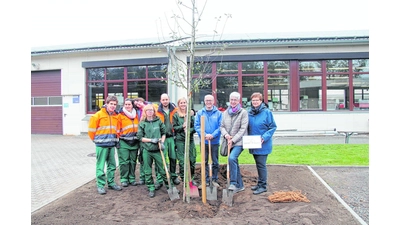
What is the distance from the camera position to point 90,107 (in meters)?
14.8

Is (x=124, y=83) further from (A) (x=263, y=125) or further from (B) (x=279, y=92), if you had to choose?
(A) (x=263, y=125)

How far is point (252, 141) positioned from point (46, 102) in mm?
14414

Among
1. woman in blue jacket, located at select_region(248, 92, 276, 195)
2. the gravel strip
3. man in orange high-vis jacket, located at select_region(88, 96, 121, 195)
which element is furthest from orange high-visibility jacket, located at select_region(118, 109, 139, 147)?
the gravel strip

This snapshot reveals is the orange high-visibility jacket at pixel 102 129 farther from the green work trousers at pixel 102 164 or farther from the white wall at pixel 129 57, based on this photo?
the white wall at pixel 129 57

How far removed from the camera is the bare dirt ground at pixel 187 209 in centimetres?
383

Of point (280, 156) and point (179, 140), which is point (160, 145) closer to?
point (179, 140)

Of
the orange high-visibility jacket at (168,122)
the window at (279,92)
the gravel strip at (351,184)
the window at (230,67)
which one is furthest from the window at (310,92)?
the orange high-visibility jacket at (168,122)

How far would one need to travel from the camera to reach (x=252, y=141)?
184 inches

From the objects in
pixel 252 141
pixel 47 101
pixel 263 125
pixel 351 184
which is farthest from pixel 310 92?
pixel 47 101

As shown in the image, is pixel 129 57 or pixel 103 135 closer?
pixel 103 135

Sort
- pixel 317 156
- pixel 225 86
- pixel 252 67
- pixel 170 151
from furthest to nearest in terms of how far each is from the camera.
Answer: pixel 225 86 → pixel 252 67 → pixel 317 156 → pixel 170 151

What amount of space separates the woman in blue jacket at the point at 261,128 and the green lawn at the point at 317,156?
228 cm

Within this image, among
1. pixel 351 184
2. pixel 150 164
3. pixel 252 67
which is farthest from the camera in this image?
pixel 252 67

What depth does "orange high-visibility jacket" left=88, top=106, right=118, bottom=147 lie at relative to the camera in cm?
503
